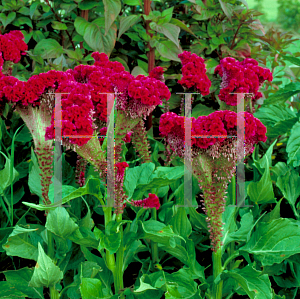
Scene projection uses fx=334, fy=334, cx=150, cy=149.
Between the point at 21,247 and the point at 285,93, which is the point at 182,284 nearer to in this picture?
the point at 21,247

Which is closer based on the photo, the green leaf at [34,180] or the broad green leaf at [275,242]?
the broad green leaf at [275,242]

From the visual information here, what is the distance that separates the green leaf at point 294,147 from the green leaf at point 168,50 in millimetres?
535

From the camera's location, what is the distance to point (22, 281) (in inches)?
39.5

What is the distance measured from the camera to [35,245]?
1.01 metres

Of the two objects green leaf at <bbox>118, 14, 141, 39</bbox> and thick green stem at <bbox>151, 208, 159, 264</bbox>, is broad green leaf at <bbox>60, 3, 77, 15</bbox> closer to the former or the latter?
green leaf at <bbox>118, 14, 141, 39</bbox>

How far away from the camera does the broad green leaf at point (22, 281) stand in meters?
0.99

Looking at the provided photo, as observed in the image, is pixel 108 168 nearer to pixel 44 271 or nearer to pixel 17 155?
pixel 44 271

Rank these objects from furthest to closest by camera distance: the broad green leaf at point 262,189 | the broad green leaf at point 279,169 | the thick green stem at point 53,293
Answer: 1. the broad green leaf at point 279,169
2. the broad green leaf at point 262,189
3. the thick green stem at point 53,293

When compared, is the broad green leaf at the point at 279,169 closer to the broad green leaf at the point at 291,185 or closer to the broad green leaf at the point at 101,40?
the broad green leaf at the point at 291,185

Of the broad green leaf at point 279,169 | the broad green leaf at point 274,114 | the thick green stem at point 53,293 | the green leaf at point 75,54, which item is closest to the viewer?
the thick green stem at point 53,293

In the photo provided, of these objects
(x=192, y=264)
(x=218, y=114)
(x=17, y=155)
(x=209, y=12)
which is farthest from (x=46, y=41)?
(x=192, y=264)

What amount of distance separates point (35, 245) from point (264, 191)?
2.42 ft

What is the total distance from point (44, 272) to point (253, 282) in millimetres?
559

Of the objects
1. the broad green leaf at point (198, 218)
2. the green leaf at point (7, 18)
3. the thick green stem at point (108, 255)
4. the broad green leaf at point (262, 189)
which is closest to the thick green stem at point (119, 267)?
the thick green stem at point (108, 255)
